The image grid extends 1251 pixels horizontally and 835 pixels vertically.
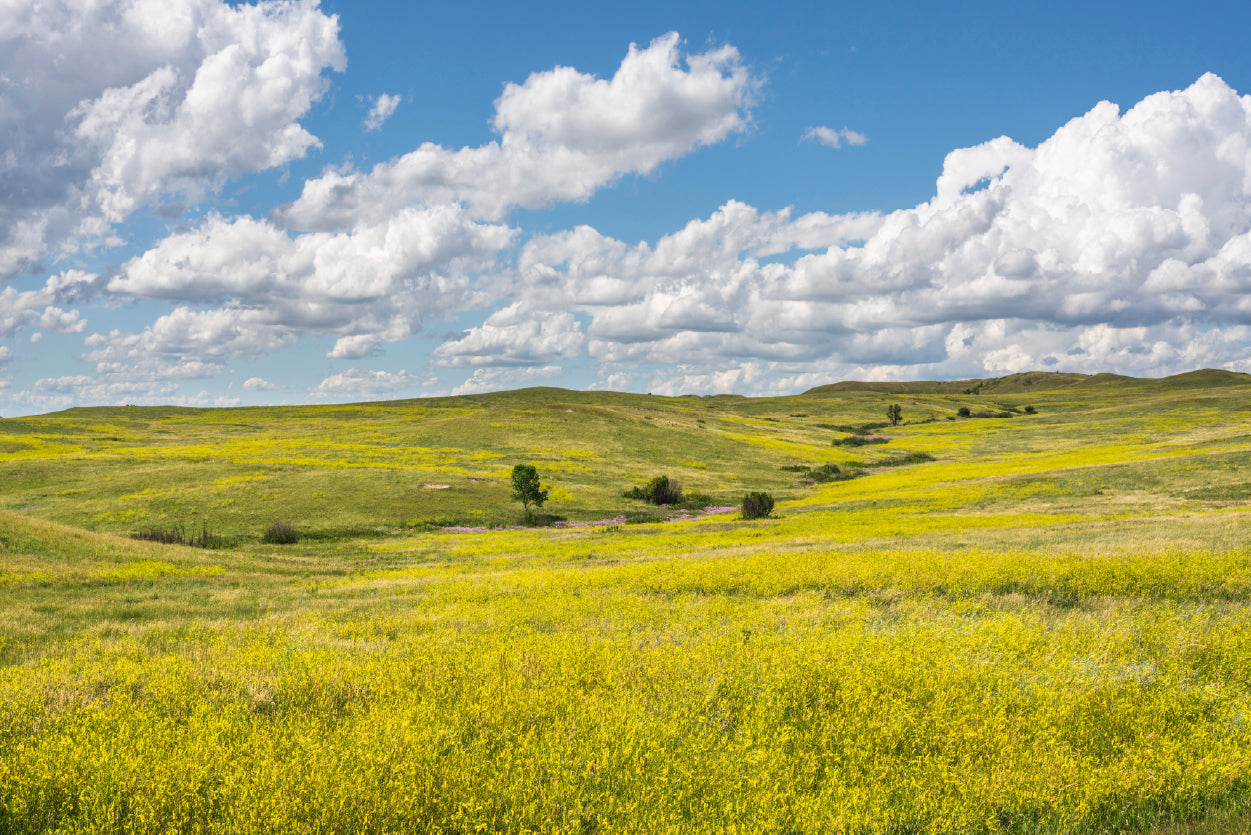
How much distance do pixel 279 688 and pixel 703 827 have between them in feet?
18.0

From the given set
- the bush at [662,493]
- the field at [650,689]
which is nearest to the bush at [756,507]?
the bush at [662,493]

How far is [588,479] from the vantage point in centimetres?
6438

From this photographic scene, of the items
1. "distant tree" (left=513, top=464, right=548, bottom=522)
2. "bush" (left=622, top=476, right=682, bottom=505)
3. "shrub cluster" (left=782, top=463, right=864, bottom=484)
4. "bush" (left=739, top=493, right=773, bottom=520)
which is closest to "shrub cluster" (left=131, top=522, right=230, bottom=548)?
"distant tree" (left=513, top=464, right=548, bottom=522)

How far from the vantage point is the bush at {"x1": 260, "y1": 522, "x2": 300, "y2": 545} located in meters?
38.8

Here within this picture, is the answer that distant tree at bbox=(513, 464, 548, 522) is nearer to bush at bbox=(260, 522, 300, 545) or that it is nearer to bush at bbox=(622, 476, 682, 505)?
bush at bbox=(622, 476, 682, 505)

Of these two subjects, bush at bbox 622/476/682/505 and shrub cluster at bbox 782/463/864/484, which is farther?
shrub cluster at bbox 782/463/864/484

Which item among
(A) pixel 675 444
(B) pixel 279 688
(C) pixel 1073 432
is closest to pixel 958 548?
(B) pixel 279 688

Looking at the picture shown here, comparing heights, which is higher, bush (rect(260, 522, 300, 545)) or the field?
the field

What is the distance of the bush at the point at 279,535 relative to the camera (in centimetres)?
3875

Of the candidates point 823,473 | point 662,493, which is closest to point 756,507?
point 662,493

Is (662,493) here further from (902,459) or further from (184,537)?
(902,459)

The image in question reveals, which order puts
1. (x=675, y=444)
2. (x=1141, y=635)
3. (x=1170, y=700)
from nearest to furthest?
1. (x=1170, y=700)
2. (x=1141, y=635)
3. (x=675, y=444)

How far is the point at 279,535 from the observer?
128 feet

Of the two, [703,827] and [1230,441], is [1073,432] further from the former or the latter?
[703,827]
